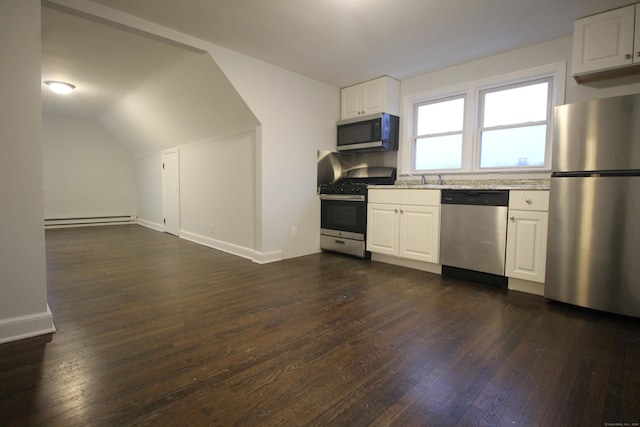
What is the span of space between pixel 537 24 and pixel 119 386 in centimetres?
396

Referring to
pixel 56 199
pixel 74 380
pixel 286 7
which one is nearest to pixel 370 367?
pixel 74 380

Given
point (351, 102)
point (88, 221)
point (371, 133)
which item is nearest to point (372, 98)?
point (351, 102)

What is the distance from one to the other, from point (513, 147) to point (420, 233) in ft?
4.43

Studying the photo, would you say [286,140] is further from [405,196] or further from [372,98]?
[405,196]

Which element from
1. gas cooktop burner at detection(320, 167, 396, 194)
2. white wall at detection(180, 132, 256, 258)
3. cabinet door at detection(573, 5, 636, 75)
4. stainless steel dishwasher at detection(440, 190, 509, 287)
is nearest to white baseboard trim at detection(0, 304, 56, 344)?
white wall at detection(180, 132, 256, 258)

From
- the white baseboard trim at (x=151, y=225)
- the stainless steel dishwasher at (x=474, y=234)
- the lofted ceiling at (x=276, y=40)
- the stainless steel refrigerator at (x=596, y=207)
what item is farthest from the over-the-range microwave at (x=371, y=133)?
the white baseboard trim at (x=151, y=225)

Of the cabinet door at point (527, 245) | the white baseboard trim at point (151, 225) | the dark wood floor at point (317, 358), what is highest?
the cabinet door at point (527, 245)

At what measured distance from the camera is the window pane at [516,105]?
3.14 metres

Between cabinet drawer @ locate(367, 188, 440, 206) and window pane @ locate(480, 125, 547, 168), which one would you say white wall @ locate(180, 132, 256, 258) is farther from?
window pane @ locate(480, 125, 547, 168)

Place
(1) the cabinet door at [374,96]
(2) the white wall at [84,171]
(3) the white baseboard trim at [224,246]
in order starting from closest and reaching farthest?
(3) the white baseboard trim at [224,246] → (1) the cabinet door at [374,96] → (2) the white wall at [84,171]

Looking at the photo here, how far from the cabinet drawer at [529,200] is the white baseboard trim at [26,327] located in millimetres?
3633

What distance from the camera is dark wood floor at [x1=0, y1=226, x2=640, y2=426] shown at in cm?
126

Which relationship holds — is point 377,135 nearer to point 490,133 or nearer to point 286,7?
point 490,133

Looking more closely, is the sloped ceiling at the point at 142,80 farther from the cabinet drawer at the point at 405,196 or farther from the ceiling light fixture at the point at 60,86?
the cabinet drawer at the point at 405,196
